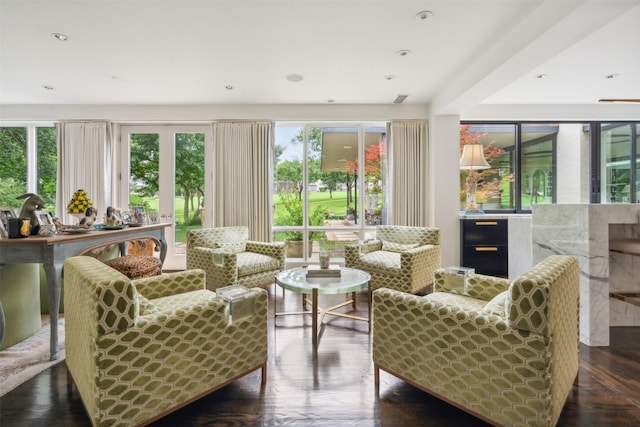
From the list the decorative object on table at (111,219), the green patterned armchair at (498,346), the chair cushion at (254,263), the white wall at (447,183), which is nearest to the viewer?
the green patterned armchair at (498,346)

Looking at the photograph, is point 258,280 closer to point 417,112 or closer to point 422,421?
point 422,421

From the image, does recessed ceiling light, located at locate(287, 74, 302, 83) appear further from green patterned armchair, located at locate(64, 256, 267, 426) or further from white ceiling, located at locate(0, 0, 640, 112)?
green patterned armchair, located at locate(64, 256, 267, 426)

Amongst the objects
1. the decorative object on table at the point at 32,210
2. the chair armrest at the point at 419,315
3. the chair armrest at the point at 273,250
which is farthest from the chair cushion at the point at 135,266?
the chair armrest at the point at 419,315

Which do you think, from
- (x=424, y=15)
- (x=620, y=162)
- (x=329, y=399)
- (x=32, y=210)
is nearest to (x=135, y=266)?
(x=32, y=210)

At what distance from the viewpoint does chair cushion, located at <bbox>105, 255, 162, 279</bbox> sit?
8.93 feet

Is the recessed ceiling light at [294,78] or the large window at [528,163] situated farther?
the large window at [528,163]

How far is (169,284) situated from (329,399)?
1331 millimetres

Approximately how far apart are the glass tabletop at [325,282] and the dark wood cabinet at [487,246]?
7.65ft

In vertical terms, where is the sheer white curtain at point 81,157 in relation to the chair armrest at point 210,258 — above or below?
above

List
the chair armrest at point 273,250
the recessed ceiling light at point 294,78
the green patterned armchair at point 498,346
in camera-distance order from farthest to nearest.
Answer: the chair armrest at point 273,250 < the recessed ceiling light at point 294,78 < the green patterned armchair at point 498,346

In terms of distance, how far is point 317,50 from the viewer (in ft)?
9.74

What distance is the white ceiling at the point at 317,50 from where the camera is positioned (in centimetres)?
233

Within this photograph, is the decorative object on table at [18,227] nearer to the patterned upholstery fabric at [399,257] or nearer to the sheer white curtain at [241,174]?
the sheer white curtain at [241,174]

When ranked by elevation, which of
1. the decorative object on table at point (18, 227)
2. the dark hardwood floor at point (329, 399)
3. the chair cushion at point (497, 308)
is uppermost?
the decorative object on table at point (18, 227)
